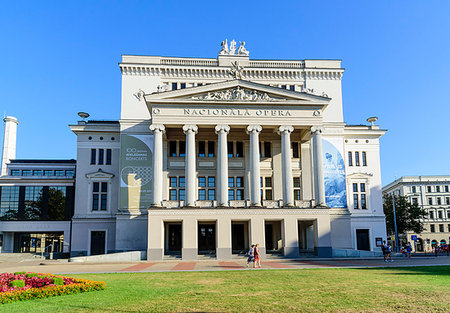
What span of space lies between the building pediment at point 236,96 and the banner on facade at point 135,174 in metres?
6.97

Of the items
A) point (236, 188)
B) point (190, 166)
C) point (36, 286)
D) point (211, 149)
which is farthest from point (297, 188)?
point (36, 286)

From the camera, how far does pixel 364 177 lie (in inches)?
2174

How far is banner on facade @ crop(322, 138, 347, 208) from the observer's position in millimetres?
49562

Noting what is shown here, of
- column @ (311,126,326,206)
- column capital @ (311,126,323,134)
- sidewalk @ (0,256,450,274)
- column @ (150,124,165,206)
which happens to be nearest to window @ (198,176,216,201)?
column @ (150,124,165,206)

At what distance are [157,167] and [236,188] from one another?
11310 mm

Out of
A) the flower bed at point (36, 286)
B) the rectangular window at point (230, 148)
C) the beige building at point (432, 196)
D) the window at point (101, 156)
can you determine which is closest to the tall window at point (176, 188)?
the rectangular window at point (230, 148)

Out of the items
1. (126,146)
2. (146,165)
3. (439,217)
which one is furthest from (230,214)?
(439,217)

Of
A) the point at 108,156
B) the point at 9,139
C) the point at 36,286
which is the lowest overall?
the point at 36,286

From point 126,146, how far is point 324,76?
1122 inches

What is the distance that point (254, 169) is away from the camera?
146 ft

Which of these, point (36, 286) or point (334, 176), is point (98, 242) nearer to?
point (334, 176)

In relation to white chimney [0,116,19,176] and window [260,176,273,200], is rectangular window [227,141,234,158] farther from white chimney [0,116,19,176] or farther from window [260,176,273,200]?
white chimney [0,116,19,176]

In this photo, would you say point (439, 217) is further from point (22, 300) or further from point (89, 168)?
point (22, 300)

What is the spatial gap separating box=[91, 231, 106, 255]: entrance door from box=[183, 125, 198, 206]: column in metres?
15.6
